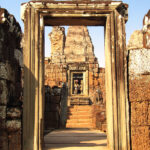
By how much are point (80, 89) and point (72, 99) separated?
6.61 feet

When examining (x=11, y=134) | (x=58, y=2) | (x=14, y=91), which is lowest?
(x=11, y=134)

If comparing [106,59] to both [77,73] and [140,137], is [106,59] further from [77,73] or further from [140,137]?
[77,73]

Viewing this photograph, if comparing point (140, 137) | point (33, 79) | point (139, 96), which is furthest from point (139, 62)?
point (33, 79)

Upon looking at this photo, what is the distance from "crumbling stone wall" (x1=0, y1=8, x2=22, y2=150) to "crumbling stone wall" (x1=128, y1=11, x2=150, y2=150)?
6.54 feet

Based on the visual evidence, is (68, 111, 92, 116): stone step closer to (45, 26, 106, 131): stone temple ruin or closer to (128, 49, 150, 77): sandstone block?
(45, 26, 106, 131): stone temple ruin

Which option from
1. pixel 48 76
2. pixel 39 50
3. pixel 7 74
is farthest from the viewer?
pixel 48 76

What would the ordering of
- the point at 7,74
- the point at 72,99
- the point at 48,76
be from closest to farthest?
the point at 7,74
the point at 72,99
the point at 48,76

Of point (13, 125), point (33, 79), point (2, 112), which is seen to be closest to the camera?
point (2, 112)

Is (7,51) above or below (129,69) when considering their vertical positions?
above

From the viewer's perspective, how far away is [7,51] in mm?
4133

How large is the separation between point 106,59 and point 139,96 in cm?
94

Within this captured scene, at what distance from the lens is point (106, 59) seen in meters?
4.82

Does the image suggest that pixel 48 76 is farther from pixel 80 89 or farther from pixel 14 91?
pixel 14 91

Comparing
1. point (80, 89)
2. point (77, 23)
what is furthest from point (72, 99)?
point (77, 23)
